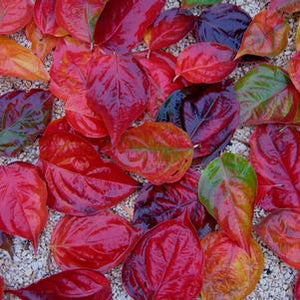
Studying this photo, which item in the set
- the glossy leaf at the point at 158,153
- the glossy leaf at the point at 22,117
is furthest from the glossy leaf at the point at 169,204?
the glossy leaf at the point at 22,117

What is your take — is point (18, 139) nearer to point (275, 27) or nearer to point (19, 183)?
point (19, 183)

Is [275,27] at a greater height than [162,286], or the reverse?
[275,27]

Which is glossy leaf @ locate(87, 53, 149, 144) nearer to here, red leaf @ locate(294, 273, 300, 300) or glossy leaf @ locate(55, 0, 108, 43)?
glossy leaf @ locate(55, 0, 108, 43)

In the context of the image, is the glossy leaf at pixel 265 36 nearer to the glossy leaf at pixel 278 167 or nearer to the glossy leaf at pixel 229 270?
the glossy leaf at pixel 278 167

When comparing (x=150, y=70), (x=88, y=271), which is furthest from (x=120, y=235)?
(x=150, y=70)

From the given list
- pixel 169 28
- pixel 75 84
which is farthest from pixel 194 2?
pixel 75 84
